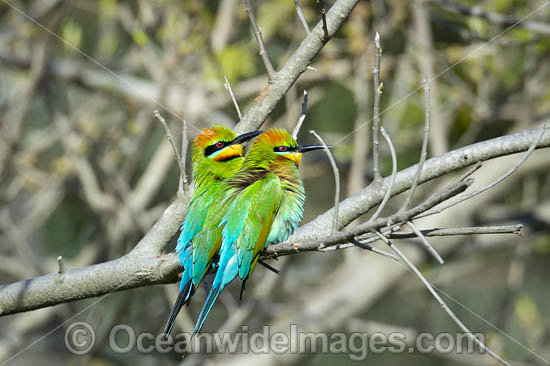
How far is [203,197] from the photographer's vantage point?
186 centimetres

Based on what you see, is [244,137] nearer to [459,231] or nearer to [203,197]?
[203,197]

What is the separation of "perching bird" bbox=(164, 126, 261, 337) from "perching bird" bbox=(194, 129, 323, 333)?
0.04 metres

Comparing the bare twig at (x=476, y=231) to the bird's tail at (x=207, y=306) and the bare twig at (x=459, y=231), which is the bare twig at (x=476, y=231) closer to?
the bare twig at (x=459, y=231)

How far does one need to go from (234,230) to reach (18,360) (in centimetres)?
337

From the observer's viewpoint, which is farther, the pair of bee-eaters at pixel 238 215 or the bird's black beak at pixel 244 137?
the bird's black beak at pixel 244 137

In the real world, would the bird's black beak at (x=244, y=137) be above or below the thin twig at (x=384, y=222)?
above

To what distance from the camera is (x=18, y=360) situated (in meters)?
4.42

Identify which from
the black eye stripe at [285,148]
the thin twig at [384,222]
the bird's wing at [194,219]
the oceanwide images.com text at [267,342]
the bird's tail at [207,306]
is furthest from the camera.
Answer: the oceanwide images.com text at [267,342]

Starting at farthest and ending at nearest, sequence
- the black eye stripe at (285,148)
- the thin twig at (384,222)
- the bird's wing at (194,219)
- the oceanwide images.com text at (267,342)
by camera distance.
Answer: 1. the oceanwide images.com text at (267,342)
2. the black eye stripe at (285,148)
3. the bird's wing at (194,219)
4. the thin twig at (384,222)

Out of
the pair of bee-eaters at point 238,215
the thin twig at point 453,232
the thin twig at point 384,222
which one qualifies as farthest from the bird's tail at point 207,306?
the thin twig at point 453,232

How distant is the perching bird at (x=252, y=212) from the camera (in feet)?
5.60

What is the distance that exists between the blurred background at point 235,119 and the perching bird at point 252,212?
1554 mm

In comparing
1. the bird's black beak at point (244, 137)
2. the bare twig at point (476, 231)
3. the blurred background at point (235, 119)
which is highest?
the blurred background at point (235, 119)

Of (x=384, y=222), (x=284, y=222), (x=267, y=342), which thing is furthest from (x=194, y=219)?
(x=267, y=342)
